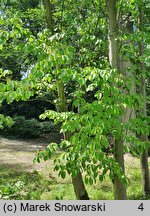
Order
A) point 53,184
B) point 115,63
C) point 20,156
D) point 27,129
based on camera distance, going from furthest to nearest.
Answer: point 27,129 < point 20,156 < point 53,184 < point 115,63

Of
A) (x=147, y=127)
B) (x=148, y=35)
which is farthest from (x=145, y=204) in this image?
(x=148, y=35)

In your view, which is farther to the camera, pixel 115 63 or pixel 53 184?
pixel 53 184

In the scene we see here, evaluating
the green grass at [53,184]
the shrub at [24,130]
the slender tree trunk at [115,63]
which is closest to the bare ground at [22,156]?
the green grass at [53,184]

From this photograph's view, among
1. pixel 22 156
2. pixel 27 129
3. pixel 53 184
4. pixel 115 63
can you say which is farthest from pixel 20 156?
pixel 115 63

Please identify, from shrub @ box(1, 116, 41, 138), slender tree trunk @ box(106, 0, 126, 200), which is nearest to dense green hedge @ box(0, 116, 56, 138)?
shrub @ box(1, 116, 41, 138)

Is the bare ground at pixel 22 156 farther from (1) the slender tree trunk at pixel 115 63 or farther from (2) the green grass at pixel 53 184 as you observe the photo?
(1) the slender tree trunk at pixel 115 63

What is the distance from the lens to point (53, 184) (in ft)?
23.4

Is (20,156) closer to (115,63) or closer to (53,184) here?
(53,184)

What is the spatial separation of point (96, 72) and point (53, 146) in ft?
3.08

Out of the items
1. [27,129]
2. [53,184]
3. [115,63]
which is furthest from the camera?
Result: [27,129]

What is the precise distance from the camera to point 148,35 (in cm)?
362

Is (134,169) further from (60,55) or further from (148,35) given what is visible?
(60,55)

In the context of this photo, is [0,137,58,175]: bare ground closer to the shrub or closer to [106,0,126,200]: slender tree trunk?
the shrub

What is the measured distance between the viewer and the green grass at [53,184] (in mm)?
6176
